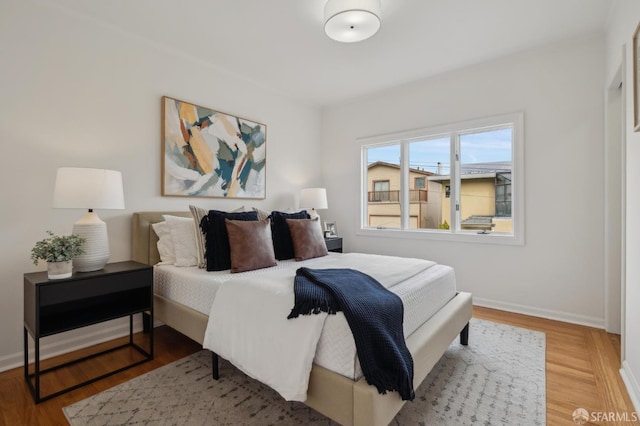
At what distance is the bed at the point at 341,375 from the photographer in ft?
4.32

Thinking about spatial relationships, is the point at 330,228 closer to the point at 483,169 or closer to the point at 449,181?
the point at 449,181

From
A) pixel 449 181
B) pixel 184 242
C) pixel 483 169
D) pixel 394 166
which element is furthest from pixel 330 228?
pixel 184 242

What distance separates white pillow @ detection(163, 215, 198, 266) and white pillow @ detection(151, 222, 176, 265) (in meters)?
0.05

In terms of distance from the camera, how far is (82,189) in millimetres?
2035

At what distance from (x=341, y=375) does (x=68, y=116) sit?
273 cm

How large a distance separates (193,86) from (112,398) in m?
2.76

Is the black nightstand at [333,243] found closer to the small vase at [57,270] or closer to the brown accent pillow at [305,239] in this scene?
the brown accent pillow at [305,239]

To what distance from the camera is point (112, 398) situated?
6.07ft

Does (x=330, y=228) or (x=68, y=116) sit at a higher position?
(x=68, y=116)

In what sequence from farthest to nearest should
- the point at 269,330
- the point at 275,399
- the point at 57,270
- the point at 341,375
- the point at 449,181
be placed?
the point at 449,181
the point at 57,270
the point at 275,399
the point at 269,330
the point at 341,375

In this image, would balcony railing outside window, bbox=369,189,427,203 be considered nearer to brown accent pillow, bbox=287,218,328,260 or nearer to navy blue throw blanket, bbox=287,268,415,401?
brown accent pillow, bbox=287,218,328,260

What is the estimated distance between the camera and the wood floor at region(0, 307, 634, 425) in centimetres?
172

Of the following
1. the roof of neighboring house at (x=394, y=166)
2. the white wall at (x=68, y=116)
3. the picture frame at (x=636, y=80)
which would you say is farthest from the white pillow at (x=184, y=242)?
the picture frame at (x=636, y=80)

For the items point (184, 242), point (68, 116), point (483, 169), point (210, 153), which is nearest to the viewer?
point (68, 116)
